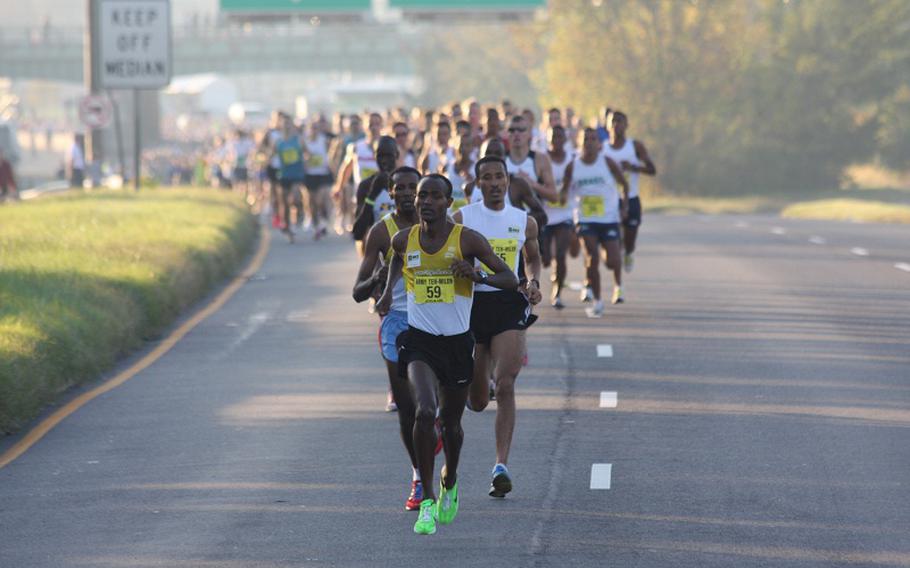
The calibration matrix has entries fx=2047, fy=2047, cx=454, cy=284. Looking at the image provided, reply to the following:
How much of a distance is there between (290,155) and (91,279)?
12.2 meters

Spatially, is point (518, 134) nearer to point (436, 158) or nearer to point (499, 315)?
point (436, 158)

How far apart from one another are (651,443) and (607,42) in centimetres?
5603

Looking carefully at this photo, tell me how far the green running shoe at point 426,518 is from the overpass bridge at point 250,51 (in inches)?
4232

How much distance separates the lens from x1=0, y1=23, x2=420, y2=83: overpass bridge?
120 metres

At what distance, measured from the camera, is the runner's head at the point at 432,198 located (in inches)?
379

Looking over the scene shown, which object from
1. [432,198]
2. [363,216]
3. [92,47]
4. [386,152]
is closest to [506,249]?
[432,198]

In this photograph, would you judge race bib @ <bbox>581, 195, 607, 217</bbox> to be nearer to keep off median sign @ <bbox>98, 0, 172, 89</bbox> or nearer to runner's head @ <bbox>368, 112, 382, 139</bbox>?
runner's head @ <bbox>368, 112, 382, 139</bbox>

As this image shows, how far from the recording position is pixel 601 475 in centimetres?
1125

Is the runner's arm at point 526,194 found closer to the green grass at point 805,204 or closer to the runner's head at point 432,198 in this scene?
the runner's head at point 432,198

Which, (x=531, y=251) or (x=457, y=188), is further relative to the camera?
(x=457, y=188)

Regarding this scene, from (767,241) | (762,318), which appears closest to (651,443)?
(762,318)

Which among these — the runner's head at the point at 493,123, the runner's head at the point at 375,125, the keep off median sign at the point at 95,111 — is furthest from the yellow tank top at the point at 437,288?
the keep off median sign at the point at 95,111

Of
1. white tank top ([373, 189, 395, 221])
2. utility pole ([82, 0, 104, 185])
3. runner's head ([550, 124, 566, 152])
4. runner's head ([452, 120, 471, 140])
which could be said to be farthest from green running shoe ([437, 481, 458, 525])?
utility pole ([82, 0, 104, 185])

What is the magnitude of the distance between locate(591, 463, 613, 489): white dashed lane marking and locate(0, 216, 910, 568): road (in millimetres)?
38
